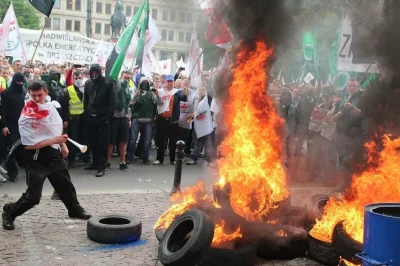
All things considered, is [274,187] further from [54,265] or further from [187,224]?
[54,265]

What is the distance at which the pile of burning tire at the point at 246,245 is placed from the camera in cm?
485

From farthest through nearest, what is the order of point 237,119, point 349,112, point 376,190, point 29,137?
1. point 349,112
2. point 237,119
3. point 29,137
4. point 376,190

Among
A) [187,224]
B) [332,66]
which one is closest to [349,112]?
[332,66]

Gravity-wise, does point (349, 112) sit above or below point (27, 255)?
above

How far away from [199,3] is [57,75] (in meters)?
4.62

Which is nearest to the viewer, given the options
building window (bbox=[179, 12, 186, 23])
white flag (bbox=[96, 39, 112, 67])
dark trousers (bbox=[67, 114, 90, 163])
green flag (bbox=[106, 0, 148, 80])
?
building window (bbox=[179, 12, 186, 23])

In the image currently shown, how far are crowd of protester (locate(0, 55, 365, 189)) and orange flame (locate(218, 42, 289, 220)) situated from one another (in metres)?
2.69

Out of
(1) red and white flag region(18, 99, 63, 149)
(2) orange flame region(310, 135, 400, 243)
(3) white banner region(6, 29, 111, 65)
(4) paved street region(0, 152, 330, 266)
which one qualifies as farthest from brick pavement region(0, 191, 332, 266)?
(3) white banner region(6, 29, 111, 65)

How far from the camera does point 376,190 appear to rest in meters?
5.77

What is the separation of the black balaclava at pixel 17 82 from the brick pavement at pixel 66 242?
9.02ft

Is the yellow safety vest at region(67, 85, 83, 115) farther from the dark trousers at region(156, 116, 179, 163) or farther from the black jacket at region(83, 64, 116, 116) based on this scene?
the dark trousers at region(156, 116, 179, 163)

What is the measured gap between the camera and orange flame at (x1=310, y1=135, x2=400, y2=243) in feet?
18.6

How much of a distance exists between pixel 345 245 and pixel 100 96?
21.7ft

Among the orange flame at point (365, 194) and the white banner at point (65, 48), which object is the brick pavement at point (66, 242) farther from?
the white banner at point (65, 48)
